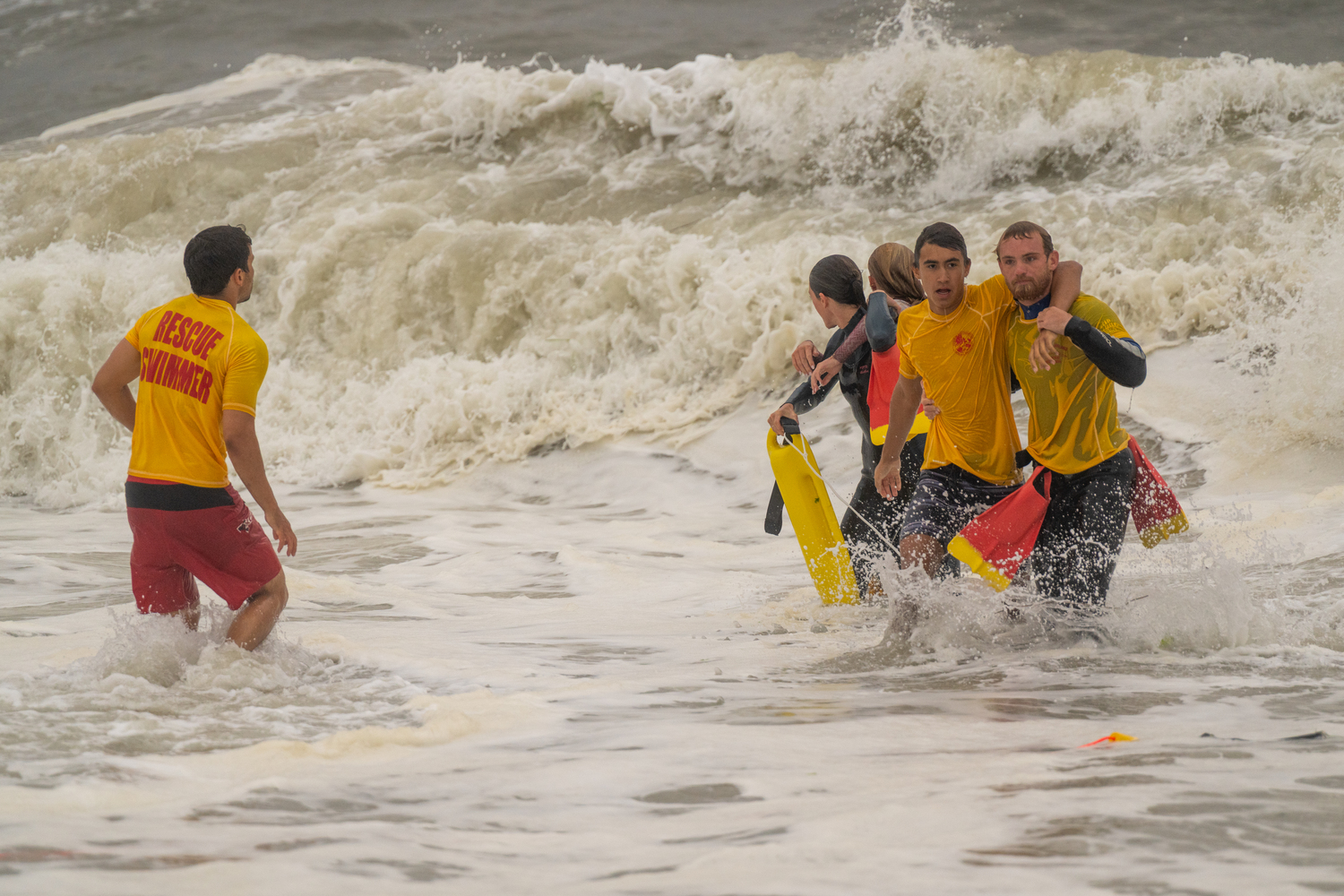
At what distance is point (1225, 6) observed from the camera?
1537cm

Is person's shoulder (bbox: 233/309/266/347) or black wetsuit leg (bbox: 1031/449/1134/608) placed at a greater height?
person's shoulder (bbox: 233/309/266/347)

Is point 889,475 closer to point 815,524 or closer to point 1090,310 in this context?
point 815,524

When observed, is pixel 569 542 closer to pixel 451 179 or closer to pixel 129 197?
pixel 451 179

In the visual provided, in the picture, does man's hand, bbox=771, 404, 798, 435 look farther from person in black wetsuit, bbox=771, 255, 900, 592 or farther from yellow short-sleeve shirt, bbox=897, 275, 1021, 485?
yellow short-sleeve shirt, bbox=897, 275, 1021, 485

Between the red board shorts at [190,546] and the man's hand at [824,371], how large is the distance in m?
2.35

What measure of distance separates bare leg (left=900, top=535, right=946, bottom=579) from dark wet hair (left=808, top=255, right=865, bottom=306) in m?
1.32

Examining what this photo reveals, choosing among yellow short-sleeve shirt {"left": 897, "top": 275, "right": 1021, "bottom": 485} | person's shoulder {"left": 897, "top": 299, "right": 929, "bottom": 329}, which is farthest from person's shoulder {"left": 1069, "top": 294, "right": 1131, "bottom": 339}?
person's shoulder {"left": 897, "top": 299, "right": 929, "bottom": 329}

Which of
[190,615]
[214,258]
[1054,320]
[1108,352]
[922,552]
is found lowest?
[922,552]

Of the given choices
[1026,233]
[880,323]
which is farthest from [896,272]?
[1026,233]

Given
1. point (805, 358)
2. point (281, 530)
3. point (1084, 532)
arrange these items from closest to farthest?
point (281, 530)
point (1084, 532)
point (805, 358)

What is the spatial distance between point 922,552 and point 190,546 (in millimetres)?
2427

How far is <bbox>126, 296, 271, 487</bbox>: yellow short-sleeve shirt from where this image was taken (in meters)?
3.70

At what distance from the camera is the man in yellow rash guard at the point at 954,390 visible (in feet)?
13.2

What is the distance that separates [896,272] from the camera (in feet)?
15.8
